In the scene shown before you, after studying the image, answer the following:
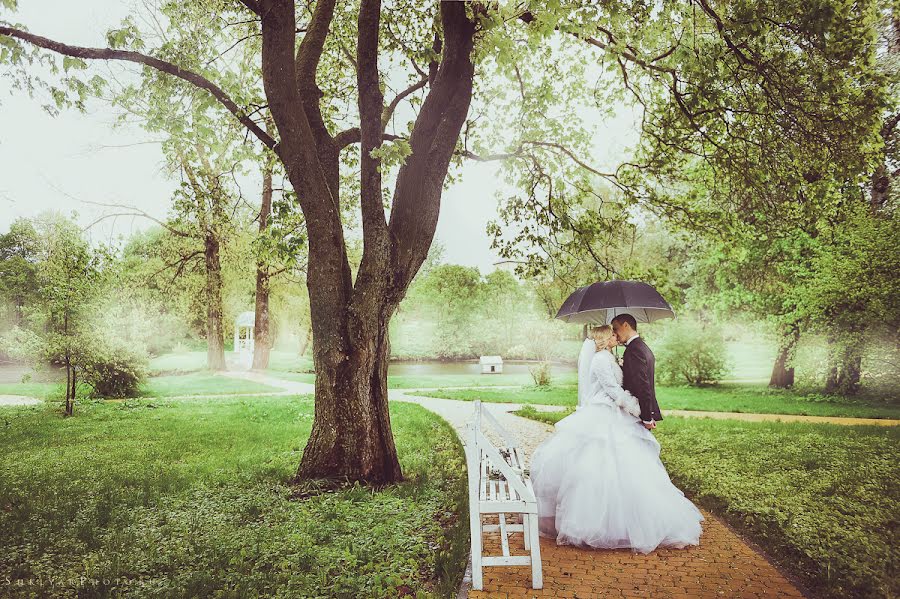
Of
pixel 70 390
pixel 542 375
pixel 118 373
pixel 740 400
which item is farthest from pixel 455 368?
pixel 70 390

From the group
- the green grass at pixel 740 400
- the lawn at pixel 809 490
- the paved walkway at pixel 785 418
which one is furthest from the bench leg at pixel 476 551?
the green grass at pixel 740 400

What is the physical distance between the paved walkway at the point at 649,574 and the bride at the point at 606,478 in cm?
16

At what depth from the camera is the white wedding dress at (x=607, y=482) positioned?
177 inches

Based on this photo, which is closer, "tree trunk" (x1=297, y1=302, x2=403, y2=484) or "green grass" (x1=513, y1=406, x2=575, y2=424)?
"tree trunk" (x1=297, y1=302, x2=403, y2=484)

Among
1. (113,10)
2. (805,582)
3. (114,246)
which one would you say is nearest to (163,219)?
(114,246)

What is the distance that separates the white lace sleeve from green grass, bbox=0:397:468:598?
2033 millimetres

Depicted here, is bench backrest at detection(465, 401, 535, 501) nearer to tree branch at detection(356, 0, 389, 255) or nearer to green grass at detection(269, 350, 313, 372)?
tree branch at detection(356, 0, 389, 255)

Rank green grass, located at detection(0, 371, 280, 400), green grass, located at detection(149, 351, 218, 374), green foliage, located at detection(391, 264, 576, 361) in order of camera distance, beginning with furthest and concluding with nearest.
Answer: green foliage, located at detection(391, 264, 576, 361) → green grass, located at detection(149, 351, 218, 374) → green grass, located at detection(0, 371, 280, 400)

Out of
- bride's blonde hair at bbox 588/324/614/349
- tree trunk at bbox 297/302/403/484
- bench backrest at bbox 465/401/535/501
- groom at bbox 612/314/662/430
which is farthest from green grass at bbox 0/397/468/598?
bride's blonde hair at bbox 588/324/614/349

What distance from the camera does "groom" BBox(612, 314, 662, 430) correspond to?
4.89m

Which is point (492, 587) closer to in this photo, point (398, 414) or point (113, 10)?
point (398, 414)

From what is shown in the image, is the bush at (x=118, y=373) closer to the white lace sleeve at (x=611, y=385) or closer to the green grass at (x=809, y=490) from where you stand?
the white lace sleeve at (x=611, y=385)

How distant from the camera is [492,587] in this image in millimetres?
3797

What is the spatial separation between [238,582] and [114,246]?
13.9 meters
